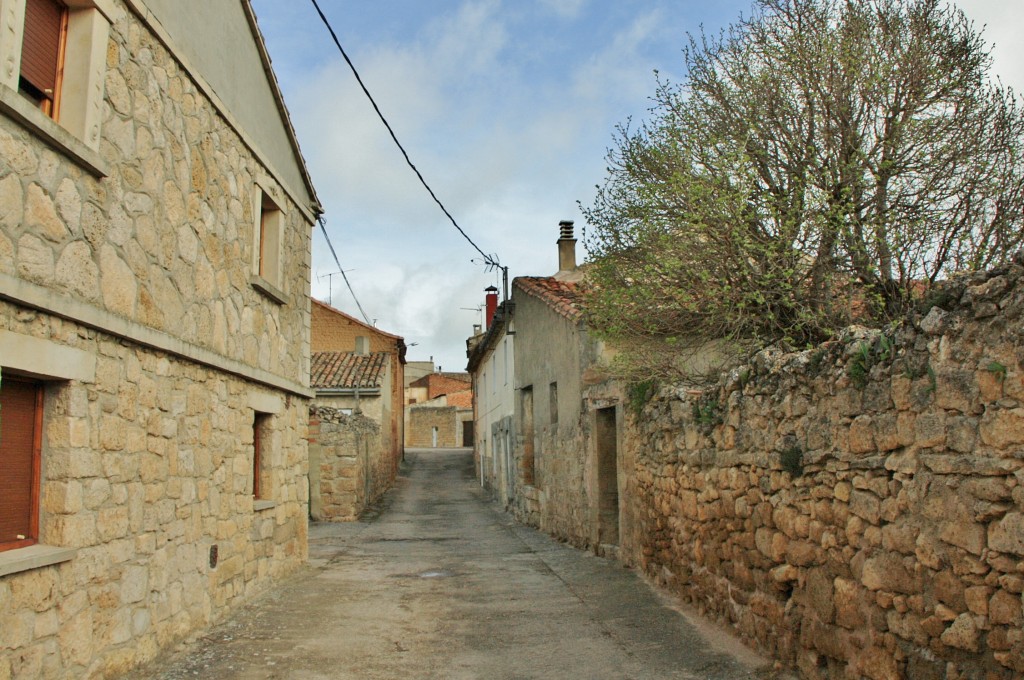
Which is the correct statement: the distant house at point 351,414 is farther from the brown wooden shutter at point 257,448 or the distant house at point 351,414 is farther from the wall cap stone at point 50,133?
the wall cap stone at point 50,133

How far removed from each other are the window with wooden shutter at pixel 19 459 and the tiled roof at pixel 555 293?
759 centimetres

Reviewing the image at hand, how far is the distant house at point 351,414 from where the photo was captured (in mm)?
17375

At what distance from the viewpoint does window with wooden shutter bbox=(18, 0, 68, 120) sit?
4.69m

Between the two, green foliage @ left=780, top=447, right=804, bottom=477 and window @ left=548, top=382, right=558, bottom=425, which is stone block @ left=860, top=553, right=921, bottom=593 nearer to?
green foliage @ left=780, top=447, right=804, bottom=477

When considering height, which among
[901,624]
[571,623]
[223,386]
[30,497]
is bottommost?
[571,623]

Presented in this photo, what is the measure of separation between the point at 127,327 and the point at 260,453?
12.5 feet

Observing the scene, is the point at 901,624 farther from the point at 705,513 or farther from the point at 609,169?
the point at 609,169

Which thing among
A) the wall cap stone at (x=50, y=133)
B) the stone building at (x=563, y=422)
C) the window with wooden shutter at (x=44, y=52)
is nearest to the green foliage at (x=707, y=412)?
the stone building at (x=563, y=422)

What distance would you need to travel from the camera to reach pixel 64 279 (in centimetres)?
472

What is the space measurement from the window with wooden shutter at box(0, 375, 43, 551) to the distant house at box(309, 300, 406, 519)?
12.8 metres

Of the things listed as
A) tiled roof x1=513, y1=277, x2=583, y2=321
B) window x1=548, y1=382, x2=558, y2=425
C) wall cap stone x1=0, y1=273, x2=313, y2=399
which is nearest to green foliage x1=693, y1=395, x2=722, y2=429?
wall cap stone x1=0, y1=273, x2=313, y2=399

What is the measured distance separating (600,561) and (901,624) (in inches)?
255

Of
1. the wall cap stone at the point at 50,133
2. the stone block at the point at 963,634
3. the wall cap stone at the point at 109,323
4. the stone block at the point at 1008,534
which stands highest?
the wall cap stone at the point at 50,133

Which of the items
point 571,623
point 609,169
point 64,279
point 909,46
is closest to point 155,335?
point 64,279
